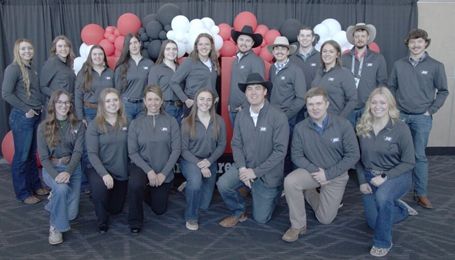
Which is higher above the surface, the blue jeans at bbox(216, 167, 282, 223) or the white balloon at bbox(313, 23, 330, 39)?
the white balloon at bbox(313, 23, 330, 39)

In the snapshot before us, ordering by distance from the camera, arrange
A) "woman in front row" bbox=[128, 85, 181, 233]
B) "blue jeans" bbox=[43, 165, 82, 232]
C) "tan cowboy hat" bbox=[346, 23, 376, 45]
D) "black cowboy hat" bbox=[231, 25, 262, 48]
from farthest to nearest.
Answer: "black cowboy hat" bbox=[231, 25, 262, 48] < "tan cowboy hat" bbox=[346, 23, 376, 45] < "woman in front row" bbox=[128, 85, 181, 233] < "blue jeans" bbox=[43, 165, 82, 232]

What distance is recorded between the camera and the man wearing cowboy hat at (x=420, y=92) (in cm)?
411

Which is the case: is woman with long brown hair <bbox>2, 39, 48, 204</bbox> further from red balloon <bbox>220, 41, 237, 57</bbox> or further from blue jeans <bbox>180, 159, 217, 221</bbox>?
red balloon <bbox>220, 41, 237, 57</bbox>

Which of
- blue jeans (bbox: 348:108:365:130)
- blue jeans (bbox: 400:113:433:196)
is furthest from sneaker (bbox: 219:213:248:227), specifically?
blue jeans (bbox: 400:113:433:196)

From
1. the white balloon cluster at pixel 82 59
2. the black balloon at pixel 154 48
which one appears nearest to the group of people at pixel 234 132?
the black balloon at pixel 154 48

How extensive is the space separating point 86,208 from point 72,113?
101 cm

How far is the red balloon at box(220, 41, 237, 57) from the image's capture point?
5.15m

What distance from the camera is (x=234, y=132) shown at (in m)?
3.84

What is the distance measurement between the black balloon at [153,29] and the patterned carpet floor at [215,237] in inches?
77.6

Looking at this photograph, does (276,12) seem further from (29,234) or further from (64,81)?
(29,234)

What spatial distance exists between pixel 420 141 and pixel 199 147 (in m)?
2.08

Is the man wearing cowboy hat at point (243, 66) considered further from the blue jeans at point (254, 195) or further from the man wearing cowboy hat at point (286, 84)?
the blue jeans at point (254, 195)

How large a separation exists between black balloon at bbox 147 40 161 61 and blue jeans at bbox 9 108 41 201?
1.44 metres

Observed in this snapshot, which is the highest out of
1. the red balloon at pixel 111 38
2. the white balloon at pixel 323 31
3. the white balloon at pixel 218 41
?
the white balloon at pixel 323 31
